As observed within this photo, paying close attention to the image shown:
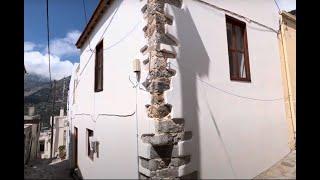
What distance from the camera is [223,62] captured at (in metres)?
4.20

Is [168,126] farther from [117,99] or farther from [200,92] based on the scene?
[117,99]

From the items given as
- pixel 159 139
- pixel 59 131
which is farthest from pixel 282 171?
pixel 59 131

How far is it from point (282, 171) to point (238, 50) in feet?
8.30

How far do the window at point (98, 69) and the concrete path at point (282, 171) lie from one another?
3.94 m

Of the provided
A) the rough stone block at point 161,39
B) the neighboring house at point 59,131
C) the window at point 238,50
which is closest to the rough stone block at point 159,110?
the rough stone block at point 161,39

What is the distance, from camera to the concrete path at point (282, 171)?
4617 mm

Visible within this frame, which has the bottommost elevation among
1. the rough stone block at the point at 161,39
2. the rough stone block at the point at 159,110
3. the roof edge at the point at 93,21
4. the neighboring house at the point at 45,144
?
the neighboring house at the point at 45,144

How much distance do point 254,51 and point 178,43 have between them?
2.34 m

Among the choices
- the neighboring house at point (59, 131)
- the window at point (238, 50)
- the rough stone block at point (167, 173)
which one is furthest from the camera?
the neighboring house at point (59, 131)

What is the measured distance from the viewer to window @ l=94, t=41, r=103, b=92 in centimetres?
589

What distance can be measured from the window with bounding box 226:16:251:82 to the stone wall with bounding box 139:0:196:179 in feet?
5.56

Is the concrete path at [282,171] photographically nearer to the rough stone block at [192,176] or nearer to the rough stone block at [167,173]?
the rough stone block at [192,176]

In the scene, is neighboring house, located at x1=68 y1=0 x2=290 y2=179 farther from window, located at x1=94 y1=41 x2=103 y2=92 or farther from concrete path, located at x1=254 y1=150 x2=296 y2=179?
concrete path, located at x1=254 y1=150 x2=296 y2=179
